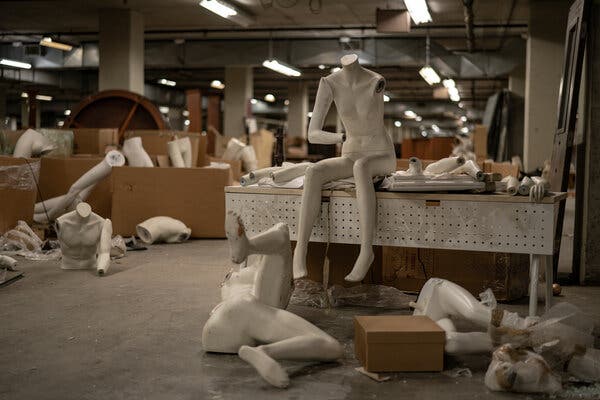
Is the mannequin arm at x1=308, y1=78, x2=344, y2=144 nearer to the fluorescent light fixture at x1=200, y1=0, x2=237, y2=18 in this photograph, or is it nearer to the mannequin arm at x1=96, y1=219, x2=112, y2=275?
the mannequin arm at x1=96, y1=219, x2=112, y2=275

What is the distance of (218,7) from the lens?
34.9 ft

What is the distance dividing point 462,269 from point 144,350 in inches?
90.0

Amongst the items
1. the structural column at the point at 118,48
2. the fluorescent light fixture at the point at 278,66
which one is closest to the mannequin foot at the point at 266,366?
the structural column at the point at 118,48

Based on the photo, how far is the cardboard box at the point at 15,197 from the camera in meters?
6.64

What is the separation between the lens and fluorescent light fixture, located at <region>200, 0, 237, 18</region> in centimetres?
1029

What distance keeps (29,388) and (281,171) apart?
6.90 ft

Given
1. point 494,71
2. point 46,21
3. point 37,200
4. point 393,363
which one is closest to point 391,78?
point 494,71

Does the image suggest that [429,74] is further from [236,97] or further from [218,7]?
[236,97]

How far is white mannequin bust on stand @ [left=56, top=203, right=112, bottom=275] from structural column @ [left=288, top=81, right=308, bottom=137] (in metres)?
18.7

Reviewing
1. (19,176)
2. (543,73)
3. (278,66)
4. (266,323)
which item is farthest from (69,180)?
(543,73)

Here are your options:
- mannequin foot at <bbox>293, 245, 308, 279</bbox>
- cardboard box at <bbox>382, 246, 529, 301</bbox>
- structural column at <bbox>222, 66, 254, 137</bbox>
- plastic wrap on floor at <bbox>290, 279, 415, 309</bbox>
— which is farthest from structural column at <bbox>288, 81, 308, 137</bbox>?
mannequin foot at <bbox>293, 245, 308, 279</bbox>

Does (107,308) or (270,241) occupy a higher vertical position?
(270,241)

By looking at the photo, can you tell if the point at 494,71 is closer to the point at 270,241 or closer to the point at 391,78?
the point at 391,78

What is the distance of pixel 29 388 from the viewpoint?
2855mm
